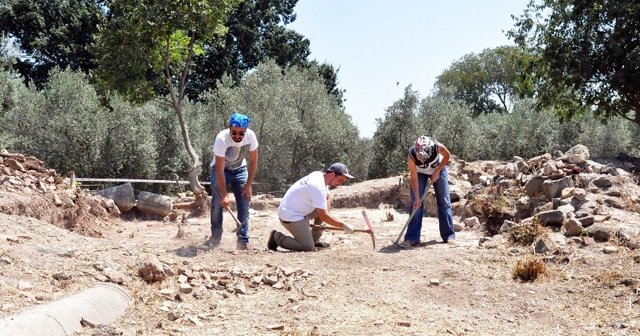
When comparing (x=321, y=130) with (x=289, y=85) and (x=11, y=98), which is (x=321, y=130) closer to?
(x=289, y=85)

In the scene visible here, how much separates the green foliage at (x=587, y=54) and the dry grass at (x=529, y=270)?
857cm

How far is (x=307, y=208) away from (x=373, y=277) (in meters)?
1.36

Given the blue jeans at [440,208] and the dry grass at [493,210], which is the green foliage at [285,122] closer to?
the dry grass at [493,210]

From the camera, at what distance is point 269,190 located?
758 inches

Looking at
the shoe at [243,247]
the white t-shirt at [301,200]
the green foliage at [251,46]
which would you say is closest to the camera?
the white t-shirt at [301,200]

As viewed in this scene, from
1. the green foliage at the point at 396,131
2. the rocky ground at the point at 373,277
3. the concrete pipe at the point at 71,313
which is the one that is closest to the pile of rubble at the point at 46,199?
Answer: the rocky ground at the point at 373,277

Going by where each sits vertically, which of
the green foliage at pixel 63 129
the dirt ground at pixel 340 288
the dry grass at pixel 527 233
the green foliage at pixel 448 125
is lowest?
the dirt ground at pixel 340 288

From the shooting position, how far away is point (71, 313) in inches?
136

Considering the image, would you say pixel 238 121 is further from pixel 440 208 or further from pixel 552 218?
pixel 552 218

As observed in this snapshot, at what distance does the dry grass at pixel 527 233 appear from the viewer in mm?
6340

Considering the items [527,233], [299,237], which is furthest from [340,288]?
[527,233]

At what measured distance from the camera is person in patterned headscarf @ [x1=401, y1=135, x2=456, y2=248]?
21.7 feet

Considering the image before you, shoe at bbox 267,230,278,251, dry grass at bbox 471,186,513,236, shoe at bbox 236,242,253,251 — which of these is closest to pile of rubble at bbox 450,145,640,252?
dry grass at bbox 471,186,513,236

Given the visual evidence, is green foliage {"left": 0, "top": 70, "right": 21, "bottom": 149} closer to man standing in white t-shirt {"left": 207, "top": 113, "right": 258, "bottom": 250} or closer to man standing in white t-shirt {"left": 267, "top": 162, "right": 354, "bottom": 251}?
man standing in white t-shirt {"left": 207, "top": 113, "right": 258, "bottom": 250}
